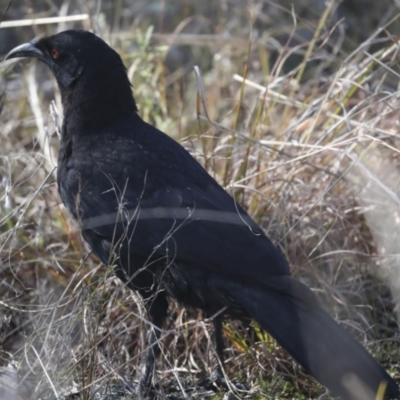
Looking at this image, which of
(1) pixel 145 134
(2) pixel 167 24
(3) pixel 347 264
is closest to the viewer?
(1) pixel 145 134

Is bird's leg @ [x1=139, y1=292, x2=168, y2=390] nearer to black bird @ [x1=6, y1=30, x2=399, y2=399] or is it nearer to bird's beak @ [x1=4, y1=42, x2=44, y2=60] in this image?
black bird @ [x1=6, y1=30, x2=399, y2=399]

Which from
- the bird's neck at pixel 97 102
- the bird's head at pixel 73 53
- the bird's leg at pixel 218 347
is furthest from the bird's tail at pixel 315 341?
the bird's head at pixel 73 53

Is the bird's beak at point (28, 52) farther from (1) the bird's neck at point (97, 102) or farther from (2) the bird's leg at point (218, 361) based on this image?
(2) the bird's leg at point (218, 361)

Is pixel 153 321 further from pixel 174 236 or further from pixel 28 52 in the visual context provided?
pixel 28 52

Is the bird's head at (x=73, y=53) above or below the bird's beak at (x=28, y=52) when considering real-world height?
above

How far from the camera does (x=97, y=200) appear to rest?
349 cm

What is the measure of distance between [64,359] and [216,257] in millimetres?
847

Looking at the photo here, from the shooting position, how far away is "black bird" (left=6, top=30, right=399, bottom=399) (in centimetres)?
299

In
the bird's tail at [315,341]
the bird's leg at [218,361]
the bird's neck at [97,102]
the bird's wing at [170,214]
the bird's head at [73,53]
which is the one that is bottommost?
the bird's leg at [218,361]

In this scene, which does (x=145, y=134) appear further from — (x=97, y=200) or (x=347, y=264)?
(x=347, y=264)

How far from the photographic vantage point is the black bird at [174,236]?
2988mm

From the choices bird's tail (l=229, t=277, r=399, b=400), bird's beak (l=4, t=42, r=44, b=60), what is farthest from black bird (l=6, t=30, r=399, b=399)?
bird's beak (l=4, t=42, r=44, b=60)

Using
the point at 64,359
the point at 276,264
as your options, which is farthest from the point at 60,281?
the point at 276,264

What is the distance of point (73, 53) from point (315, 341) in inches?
76.0
